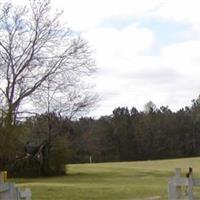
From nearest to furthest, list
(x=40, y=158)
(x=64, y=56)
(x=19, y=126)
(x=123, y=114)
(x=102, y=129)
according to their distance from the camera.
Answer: (x=19, y=126) < (x=64, y=56) < (x=40, y=158) < (x=102, y=129) < (x=123, y=114)

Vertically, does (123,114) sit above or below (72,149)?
above

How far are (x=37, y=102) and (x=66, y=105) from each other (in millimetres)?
13301

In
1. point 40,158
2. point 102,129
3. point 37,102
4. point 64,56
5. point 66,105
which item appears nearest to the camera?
point 37,102

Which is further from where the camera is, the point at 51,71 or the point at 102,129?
the point at 102,129

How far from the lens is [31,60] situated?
42562mm

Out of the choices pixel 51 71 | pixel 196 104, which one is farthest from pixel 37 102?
pixel 196 104

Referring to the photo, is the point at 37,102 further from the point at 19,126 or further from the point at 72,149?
the point at 72,149

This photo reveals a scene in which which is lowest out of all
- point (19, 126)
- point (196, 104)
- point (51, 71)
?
point (19, 126)

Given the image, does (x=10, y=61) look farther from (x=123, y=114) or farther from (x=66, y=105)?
(x=123, y=114)

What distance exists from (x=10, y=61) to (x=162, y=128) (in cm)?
9999

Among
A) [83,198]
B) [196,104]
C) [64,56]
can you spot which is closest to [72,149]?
[64,56]

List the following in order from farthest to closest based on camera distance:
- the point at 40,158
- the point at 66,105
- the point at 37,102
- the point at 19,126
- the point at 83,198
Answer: the point at 40,158
the point at 66,105
the point at 37,102
the point at 19,126
the point at 83,198

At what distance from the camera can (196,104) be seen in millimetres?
158250

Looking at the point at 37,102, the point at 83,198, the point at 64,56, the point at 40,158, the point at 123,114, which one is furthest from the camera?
the point at 123,114
